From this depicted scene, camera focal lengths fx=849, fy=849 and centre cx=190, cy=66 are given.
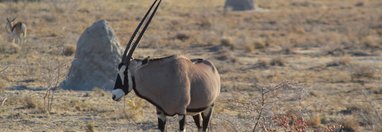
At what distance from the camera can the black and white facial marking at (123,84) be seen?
824cm

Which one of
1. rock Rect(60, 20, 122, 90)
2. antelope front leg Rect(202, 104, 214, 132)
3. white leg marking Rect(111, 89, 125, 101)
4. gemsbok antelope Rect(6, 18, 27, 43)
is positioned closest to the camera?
white leg marking Rect(111, 89, 125, 101)

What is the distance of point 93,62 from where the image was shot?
15.6 metres

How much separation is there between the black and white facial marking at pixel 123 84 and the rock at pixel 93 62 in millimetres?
7312

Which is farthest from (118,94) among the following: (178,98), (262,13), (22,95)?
(262,13)

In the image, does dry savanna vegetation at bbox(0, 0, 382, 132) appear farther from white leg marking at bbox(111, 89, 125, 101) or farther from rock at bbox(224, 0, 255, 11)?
white leg marking at bbox(111, 89, 125, 101)

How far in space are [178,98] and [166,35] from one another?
22.0 meters

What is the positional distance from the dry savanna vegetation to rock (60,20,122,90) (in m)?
0.34

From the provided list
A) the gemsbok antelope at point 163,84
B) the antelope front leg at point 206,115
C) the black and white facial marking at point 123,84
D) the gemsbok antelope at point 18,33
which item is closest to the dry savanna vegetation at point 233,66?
the gemsbok antelope at point 18,33

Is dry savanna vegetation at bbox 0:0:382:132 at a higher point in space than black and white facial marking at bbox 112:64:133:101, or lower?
lower

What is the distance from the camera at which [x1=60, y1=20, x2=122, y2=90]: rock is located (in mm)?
15602

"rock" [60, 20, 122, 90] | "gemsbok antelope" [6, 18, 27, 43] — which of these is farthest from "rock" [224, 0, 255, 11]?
"rock" [60, 20, 122, 90]

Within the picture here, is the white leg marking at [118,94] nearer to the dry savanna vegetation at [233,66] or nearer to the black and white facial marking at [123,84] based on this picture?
the black and white facial marking at [123,84]

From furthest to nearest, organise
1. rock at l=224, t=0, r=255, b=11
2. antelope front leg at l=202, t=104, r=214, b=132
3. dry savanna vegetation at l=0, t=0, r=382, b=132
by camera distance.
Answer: rock at l=224, t=0, r=255, b=11, dry savanna vegetation at l=0, t=0, r=382, b=132, antelope front leg at l=202, t=104, r=214, b=132

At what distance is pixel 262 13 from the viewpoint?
44156 mm
